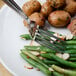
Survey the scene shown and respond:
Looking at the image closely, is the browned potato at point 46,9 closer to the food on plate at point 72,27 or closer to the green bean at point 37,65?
the food on plate at point 72,27

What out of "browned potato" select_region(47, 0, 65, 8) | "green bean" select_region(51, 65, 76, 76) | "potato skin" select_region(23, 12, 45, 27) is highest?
"browned potato" select_region(47, 0, 65, 8)

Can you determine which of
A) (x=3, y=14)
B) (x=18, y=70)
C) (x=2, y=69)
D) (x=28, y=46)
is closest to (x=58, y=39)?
(x=28, y=46)

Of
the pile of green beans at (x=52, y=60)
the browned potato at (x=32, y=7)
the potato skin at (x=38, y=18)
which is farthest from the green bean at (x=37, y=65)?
the browned potato at (x=32, y=7)

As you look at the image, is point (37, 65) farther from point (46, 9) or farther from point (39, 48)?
point (46, 9)

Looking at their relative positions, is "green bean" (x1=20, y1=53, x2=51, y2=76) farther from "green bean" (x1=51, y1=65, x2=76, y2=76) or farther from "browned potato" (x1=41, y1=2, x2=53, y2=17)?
"browned potato" (x1=41, y1=2, x2=53, y2=17)

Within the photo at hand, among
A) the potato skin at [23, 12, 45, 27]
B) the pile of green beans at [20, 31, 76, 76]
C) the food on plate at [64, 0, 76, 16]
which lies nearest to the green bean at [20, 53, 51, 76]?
the pile of green beans at [20, 31, 76, 76]

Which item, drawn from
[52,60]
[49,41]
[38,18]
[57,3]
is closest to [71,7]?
[57,3]

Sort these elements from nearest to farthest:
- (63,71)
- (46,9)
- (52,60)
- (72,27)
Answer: (63,71) → (52,60) → (72,27) → (46,9)
